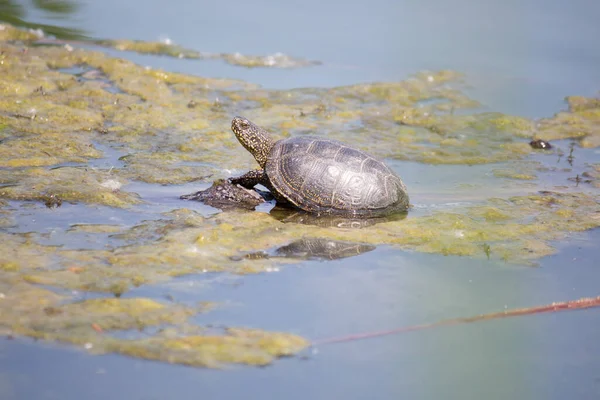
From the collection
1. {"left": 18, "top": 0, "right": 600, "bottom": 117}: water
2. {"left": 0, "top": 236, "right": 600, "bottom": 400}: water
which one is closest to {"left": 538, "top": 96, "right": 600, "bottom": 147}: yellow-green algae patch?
{"left": 18, "top": 0, "right": 600, "bottom": 117}: water

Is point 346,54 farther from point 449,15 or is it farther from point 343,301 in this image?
point 343,301

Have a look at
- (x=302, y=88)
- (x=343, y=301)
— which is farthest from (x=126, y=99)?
(x=343, y=301)

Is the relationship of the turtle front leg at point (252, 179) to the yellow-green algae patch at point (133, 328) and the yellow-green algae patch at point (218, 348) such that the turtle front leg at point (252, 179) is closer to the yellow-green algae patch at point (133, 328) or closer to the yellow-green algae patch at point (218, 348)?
the yellow-green algae patch at point (133, 328)

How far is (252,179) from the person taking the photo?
7.29 m

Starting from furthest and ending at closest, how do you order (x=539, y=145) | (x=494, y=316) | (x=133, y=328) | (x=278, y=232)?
(x=539, y=145)
(x=278, y=232)
(x=494, y=316)
(x=133, y=328)

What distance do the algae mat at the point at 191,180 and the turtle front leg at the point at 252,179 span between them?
343 millimetres

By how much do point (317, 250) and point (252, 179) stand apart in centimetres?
132

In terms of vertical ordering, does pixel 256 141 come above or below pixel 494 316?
above

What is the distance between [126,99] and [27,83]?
1.24m

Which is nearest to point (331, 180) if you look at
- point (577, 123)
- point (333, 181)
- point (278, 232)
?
point (333, 181)

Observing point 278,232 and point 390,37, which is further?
point 390,37

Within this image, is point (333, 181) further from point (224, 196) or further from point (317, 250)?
point (224, 196)

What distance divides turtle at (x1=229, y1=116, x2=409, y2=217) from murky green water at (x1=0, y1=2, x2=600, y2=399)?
0.17 metres

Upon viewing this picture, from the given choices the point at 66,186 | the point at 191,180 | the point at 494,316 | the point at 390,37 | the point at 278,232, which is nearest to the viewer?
the point at 494,316
